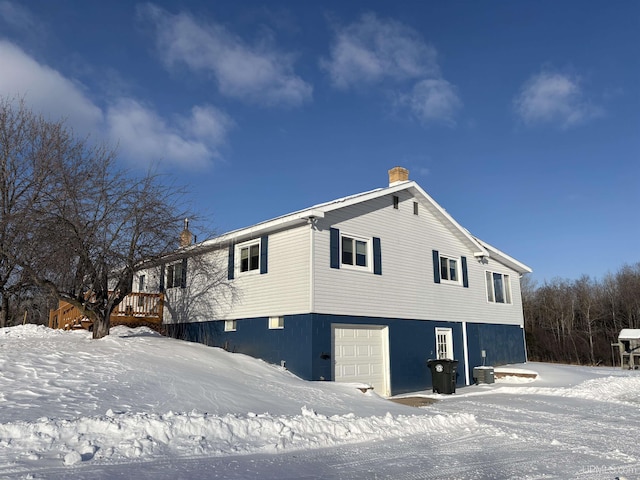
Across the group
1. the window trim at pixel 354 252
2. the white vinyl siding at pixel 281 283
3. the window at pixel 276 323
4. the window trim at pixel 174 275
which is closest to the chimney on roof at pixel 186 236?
the window trim at pixel 174 275

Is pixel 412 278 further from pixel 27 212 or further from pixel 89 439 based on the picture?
pixel 89 439

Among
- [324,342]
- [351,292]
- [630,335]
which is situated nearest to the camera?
[324,342]

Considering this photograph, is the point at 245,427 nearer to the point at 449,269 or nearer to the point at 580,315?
the point at 449,269

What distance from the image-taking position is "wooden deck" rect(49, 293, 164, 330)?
59.8 feet

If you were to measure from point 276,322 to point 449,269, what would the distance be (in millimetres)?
7905

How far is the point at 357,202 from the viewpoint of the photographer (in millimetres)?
15453

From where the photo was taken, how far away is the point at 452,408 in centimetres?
1201

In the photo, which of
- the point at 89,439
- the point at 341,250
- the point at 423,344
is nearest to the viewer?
the point at 89,439

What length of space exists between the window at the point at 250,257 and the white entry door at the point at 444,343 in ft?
23.0

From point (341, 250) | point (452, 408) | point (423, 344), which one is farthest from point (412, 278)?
point (452, 408)

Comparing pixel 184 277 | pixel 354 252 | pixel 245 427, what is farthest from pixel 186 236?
pixel 245 427

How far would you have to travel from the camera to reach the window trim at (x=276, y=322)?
1462 centimetres

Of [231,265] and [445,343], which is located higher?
[231,265]

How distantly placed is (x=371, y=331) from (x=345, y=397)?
455 centimetres
